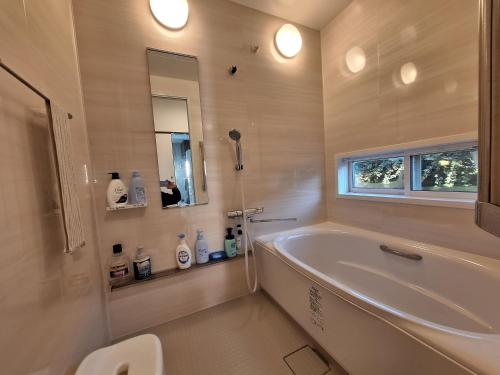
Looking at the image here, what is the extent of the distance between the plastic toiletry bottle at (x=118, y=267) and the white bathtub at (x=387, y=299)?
97 cm

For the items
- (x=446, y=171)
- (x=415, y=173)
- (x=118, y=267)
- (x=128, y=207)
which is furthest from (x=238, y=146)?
(x=446, y=171)

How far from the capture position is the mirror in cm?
142

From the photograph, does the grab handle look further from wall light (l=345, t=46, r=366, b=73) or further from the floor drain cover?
wall light (l=345, t=46, r=366, b=73)

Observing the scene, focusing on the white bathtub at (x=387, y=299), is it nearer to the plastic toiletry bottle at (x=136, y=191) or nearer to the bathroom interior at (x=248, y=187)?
the bathroom interior at (x=248, y=187)

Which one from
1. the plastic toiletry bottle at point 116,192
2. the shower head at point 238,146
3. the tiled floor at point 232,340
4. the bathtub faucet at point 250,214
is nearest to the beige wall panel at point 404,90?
the bathtub faucet at point 250,214

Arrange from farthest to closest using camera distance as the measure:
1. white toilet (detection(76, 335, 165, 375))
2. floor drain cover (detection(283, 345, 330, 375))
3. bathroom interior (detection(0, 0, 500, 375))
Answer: floor drain cover (detection(283, 345, 330, 375)) → white toilet (detection(76, 335, 165, 375)) → bathroom interior (detection(0, 0, 500, 375))

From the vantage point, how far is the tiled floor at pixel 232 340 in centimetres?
110

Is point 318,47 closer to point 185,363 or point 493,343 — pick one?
point 493,343

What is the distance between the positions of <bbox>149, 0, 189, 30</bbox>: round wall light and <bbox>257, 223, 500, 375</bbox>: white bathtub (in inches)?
68.4

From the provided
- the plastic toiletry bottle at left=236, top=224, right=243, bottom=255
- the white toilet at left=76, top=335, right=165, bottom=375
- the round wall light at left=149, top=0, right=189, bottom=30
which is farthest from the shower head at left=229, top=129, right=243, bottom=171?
the white toilet at left=76, top=335, right=165, bottom=375

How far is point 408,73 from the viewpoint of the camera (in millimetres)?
1336

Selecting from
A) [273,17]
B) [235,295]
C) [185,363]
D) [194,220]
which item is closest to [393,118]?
[273,17]

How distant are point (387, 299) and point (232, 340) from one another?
1.08 metres

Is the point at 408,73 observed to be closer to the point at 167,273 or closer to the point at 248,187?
the point at 248,187
